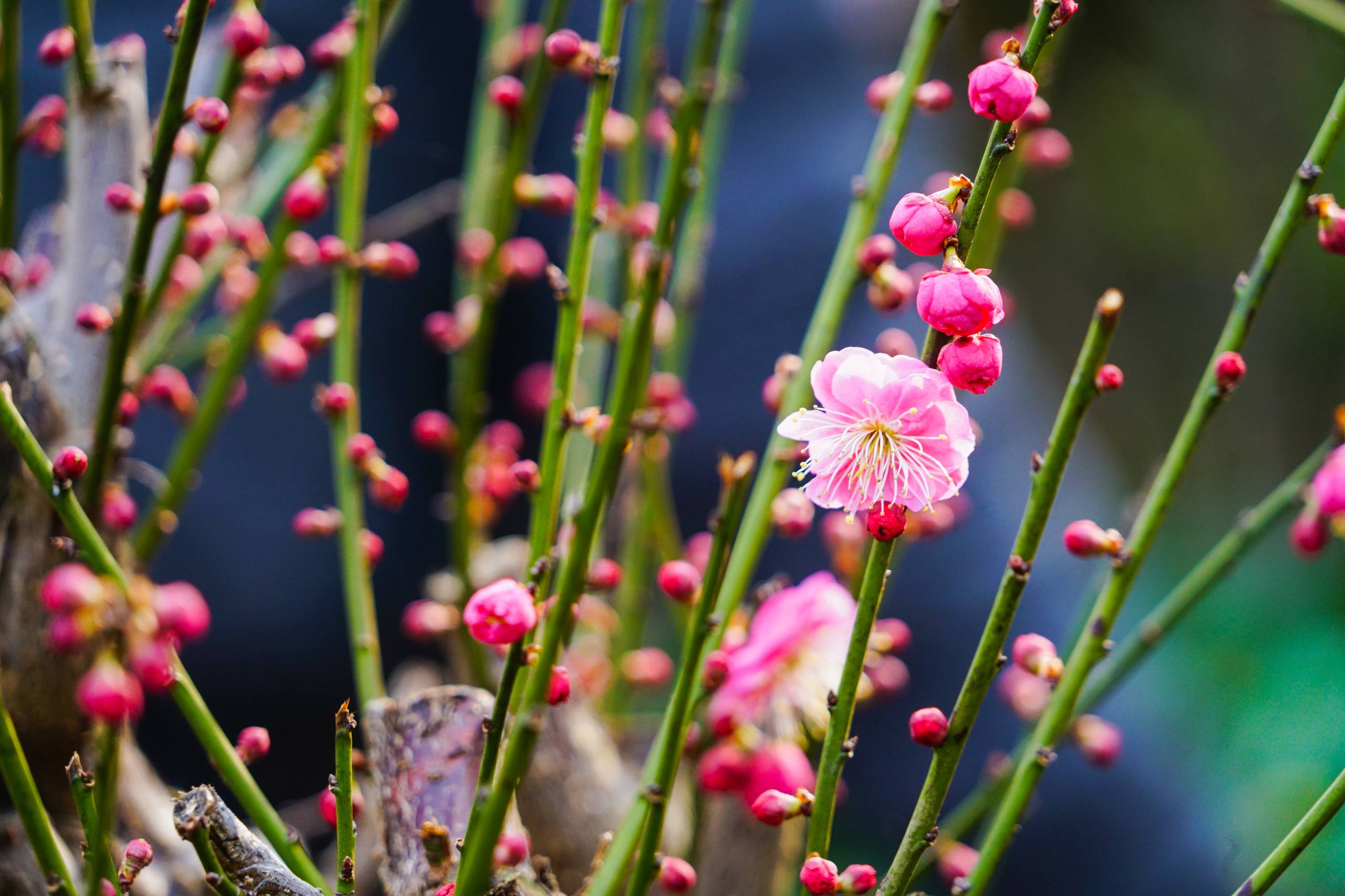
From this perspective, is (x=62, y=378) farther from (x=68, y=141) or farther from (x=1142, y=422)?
(x=1142, y=422)

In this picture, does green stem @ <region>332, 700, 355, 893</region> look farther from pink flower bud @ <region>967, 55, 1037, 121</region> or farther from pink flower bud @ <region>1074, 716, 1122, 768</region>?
pink flower bud @ <region>1074, 716, 1122, 768</region>

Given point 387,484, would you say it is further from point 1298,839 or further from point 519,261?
point 1298,839

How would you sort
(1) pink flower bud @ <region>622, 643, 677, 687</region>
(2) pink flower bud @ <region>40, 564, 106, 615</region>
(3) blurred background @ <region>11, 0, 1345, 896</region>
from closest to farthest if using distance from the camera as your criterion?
(2) pink flower bud @ <region>40, 564, 106, 615</region>, (1) pink flower bud @ <region>622, 643, 677, 687</region>, (3) blurred background @ <region>11, 0, 1345, 896</region>

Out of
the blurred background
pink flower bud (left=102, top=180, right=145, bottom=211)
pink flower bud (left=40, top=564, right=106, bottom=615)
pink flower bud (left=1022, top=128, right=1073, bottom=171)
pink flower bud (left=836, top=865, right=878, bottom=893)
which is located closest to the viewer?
pink flower bud (left=40, top=564, right=106, bottom=615)

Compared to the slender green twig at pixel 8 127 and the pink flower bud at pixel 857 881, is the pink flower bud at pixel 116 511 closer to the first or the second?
the slender green twig at pixel 8 127

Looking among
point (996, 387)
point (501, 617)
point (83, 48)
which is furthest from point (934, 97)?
point (996, 387)

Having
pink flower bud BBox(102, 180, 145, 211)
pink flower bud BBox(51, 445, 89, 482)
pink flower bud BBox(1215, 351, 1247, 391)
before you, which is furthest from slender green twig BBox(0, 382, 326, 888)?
pink flower bud BBox(1215, 351, 1247, 391)
